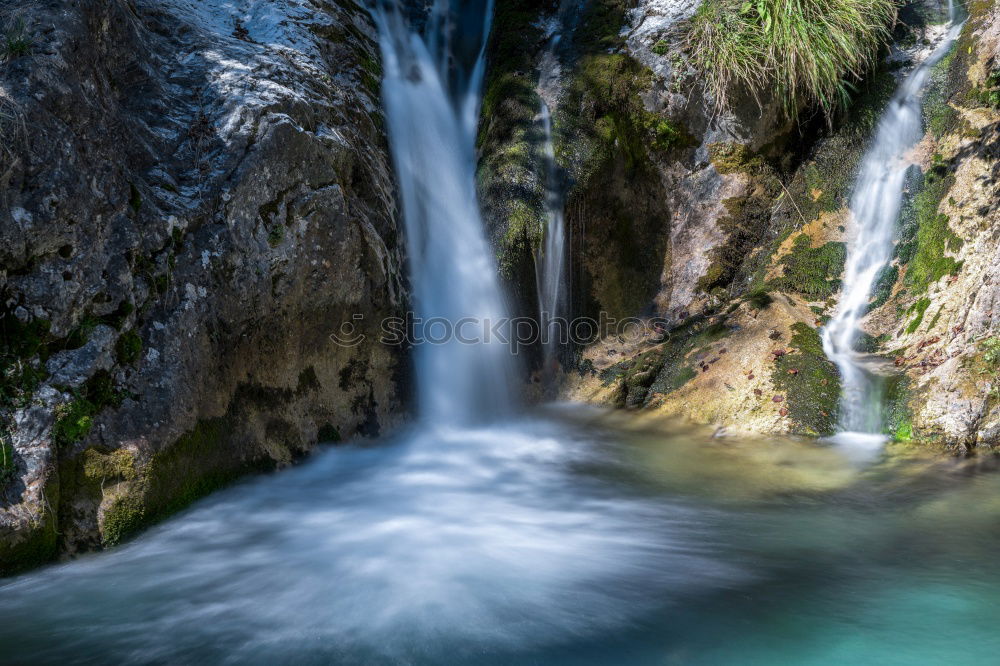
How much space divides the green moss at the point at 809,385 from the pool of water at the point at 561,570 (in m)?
0.28

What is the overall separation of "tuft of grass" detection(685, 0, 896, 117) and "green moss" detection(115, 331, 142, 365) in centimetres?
550

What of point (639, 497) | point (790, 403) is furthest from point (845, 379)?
point (639, 497)

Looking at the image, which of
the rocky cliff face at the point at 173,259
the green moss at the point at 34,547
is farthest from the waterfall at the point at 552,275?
the green moss at the point at 34,547

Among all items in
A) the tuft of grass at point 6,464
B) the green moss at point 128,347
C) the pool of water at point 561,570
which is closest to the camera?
the pool of water at point 561,570

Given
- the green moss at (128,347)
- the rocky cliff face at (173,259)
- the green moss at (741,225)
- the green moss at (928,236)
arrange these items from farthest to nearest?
the green moss at (741,225) < the green moss at (928,236) < the green moss at (128,347) < the rocky cliff face at (173,259)

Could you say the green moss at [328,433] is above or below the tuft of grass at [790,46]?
below

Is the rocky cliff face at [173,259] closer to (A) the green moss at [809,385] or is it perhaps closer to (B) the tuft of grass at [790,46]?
(A) the green moss at [809,385]

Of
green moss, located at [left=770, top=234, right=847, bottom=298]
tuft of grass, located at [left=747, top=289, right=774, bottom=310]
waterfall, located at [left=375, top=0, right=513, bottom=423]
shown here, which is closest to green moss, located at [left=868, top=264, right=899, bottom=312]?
green moss, located at [left=770, top=234, right=847, bottom=298]

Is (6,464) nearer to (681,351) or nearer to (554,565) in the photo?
(554,565)

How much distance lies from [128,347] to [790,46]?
19.9 feet

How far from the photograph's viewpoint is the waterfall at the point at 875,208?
577 centimetres

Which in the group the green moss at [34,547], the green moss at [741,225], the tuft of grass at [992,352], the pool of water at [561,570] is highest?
the green moss at [741,225]

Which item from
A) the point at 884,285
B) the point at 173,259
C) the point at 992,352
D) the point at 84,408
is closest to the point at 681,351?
the point at 884,285

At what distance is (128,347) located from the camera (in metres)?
3.94
